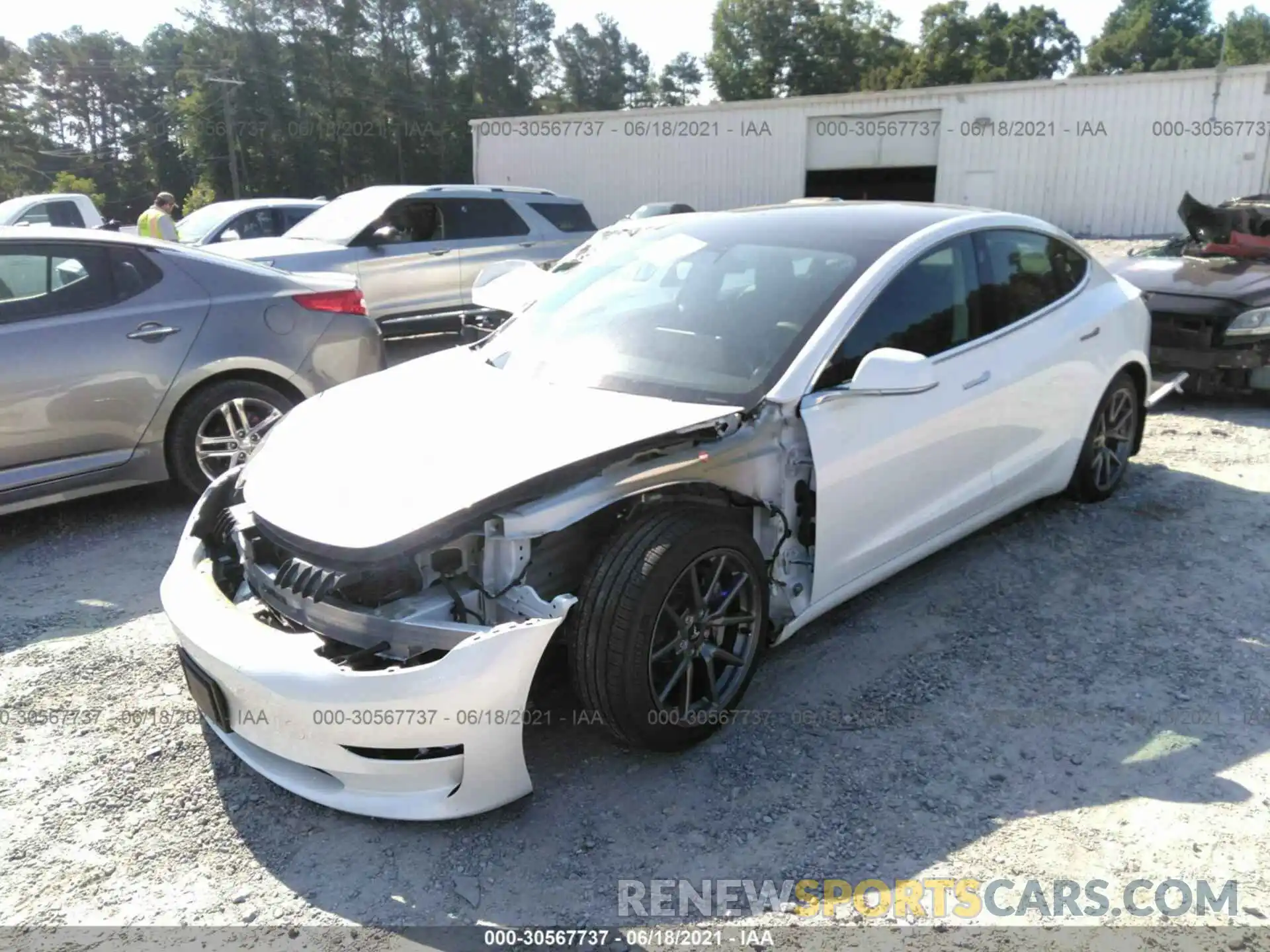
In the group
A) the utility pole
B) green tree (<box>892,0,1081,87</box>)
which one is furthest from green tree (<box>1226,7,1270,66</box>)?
the utility pole

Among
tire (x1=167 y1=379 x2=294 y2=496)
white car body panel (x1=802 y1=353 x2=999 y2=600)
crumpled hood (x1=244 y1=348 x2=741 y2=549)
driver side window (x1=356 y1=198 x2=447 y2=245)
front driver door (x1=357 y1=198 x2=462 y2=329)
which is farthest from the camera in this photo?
driver side window (x1=356 y1=198 x2=447 y2=245)

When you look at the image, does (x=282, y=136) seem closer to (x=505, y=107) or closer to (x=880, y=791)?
(x=505, y=107)

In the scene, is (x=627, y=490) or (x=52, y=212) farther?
(x=52, y=212)

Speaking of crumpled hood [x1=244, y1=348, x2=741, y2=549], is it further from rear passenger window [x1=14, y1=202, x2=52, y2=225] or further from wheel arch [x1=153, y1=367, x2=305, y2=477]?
rear passenger window [x1=14, y1=202, x2=52, y2=225]

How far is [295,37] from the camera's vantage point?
53625 millimetres

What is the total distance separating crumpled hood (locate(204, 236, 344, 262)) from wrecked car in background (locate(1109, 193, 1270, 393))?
7.09 meters

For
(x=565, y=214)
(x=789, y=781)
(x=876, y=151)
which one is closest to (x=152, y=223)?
(x=565, y=214)

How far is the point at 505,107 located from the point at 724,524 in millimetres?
60412

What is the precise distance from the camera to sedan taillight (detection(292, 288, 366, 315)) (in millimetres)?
5562

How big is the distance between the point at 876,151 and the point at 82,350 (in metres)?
20.8

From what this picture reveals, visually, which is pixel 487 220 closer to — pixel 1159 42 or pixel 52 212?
pixel 52 212

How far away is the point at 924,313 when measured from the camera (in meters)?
3.74

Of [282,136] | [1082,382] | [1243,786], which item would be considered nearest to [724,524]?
[1243,786]

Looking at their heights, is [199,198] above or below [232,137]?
below
